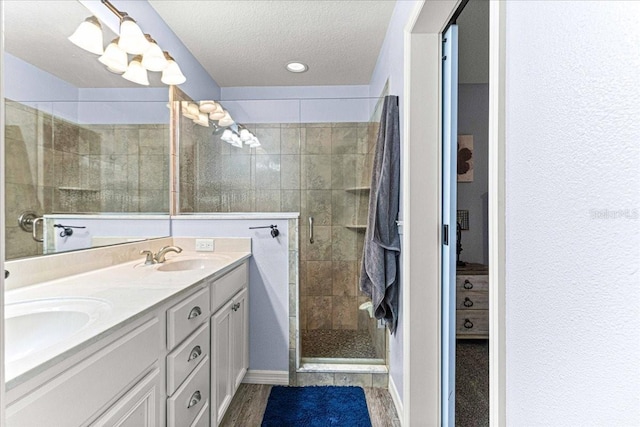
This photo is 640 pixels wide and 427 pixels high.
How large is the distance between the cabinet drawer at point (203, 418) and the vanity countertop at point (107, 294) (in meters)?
0.57

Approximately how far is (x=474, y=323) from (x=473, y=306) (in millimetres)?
139

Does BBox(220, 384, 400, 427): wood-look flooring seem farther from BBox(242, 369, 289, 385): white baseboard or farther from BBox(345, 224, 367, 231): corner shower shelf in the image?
BBox(345, 224, 367, 231): corner shower shelf

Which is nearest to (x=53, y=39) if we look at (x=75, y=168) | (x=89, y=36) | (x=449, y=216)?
(x=89, y=36)

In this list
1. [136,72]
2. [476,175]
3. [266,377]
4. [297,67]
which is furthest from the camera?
[476,175]

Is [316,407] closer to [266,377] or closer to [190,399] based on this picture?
[266,377]

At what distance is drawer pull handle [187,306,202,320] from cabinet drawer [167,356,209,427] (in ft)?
0.75

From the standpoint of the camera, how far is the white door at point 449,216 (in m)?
1.65

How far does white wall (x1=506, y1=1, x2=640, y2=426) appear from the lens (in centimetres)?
48

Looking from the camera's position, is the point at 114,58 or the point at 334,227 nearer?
the point at 114,58

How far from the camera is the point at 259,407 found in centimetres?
212

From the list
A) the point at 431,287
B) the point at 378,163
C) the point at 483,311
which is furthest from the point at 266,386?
the point at 483,311

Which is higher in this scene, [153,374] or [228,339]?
[153,374]

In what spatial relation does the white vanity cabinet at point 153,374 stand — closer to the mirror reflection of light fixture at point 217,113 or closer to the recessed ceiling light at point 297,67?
the mirror reflection of light fixture at point 217,113

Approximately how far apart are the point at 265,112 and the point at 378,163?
4.03ft
